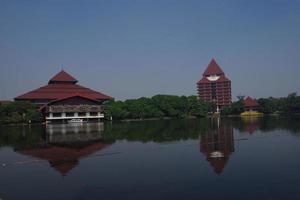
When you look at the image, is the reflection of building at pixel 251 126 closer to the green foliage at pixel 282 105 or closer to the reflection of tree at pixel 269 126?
the reflection of tree at pixel 269 126

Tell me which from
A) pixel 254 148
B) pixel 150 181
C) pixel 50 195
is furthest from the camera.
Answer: pixel 254 148

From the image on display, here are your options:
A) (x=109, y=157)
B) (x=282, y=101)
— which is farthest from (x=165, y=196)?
(x=282, y=101)

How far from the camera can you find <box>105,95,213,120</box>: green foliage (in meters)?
68.1

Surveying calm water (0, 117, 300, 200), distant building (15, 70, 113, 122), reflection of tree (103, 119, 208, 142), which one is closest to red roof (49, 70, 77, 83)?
distant building (15, 70, 113, 122)

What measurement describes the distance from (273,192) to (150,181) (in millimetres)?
4407

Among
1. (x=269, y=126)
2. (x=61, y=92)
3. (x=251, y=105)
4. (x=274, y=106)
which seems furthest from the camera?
(x=251, y=105)

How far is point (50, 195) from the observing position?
1118cm

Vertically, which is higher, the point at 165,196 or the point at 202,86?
the point at 202,86

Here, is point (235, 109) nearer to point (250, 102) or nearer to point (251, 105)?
point (251, 105)

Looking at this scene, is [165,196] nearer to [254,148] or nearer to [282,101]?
[254,148]

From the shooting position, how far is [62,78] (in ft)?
255

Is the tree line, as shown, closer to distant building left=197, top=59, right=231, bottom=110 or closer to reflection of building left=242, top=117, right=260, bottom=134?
distant building left=197, top=59, right=231, bottom=110

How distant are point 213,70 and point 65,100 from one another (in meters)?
68.4

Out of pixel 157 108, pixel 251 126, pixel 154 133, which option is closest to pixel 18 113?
pixel 157 108
